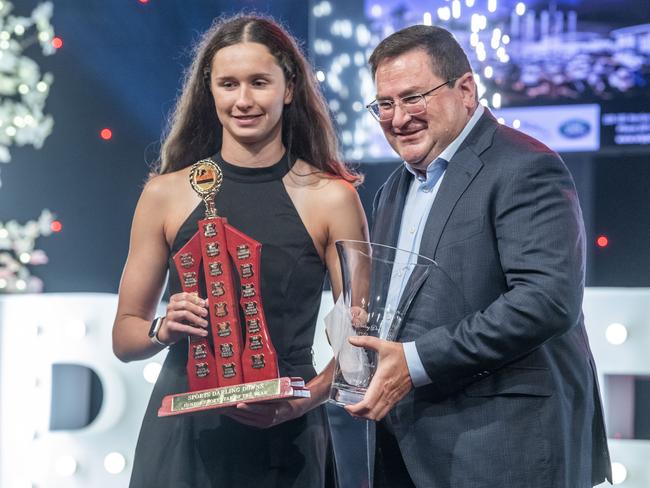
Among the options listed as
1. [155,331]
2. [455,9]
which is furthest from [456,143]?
[455,9]

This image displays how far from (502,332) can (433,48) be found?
579 millimetres

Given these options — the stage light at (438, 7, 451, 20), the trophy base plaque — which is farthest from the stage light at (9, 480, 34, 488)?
the stage light at (438, 7, 451, 20)

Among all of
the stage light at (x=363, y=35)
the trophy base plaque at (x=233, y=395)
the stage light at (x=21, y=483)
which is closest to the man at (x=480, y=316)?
the trophy base plaque at (x=233, y=395)

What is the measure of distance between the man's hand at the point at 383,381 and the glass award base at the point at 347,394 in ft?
0.06

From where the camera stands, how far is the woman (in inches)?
77.5

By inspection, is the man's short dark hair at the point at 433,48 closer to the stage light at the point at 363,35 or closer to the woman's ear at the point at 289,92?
the woman's ear at the point at 289,92

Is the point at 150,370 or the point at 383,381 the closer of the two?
the point at 383,381

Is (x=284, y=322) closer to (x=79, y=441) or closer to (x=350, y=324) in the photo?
(x=350, y=324)

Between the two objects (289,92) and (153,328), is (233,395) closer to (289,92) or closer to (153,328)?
(153,328)

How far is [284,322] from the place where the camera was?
2.02m

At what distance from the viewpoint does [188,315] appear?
6.05 feet

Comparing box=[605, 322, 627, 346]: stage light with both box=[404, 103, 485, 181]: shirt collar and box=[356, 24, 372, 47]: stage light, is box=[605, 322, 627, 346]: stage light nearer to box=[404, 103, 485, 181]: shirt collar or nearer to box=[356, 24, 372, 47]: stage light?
box=[404, 103, 485, 181]: shirt collar

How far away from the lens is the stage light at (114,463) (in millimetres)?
3258

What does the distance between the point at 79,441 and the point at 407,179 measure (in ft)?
6.00
